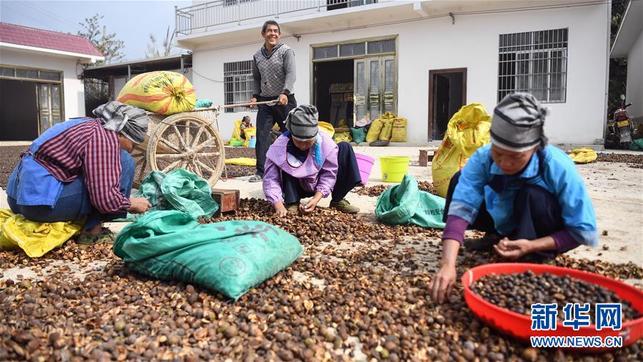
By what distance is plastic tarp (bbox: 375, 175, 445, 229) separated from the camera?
3246mm

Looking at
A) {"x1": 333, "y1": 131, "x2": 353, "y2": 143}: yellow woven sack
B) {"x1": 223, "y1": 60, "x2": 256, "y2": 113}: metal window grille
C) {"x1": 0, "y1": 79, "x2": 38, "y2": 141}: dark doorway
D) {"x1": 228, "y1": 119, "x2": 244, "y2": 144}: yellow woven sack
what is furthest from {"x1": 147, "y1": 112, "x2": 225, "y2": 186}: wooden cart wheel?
{"x1": 0, "y1": 79, "x2": 38, "y2": 141}: dark doorway

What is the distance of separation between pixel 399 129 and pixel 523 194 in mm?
9370

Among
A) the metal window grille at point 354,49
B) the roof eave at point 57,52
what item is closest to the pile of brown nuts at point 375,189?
the metal window grille at point 354,49

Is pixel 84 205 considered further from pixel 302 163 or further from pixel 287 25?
pixel 287 25

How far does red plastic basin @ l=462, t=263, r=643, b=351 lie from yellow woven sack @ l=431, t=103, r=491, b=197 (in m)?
1.99

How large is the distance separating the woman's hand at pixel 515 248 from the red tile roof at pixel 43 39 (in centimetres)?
1620

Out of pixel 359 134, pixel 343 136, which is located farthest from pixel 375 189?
pixel 343 136

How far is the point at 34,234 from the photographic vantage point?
2686 mm

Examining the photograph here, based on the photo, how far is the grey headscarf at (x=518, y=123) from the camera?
1.76 m

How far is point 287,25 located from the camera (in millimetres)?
12289

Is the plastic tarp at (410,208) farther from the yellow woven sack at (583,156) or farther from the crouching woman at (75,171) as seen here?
the yellow woven sack at (583,156)

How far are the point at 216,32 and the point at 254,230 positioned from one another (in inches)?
484

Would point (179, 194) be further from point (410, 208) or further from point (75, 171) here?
point (410, 208)

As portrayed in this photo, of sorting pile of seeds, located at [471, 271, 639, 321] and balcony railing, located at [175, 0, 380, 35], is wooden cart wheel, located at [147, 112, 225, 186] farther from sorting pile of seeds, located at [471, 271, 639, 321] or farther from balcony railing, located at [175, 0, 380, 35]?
balcony railing, located at [175, 0, 380, 35]
